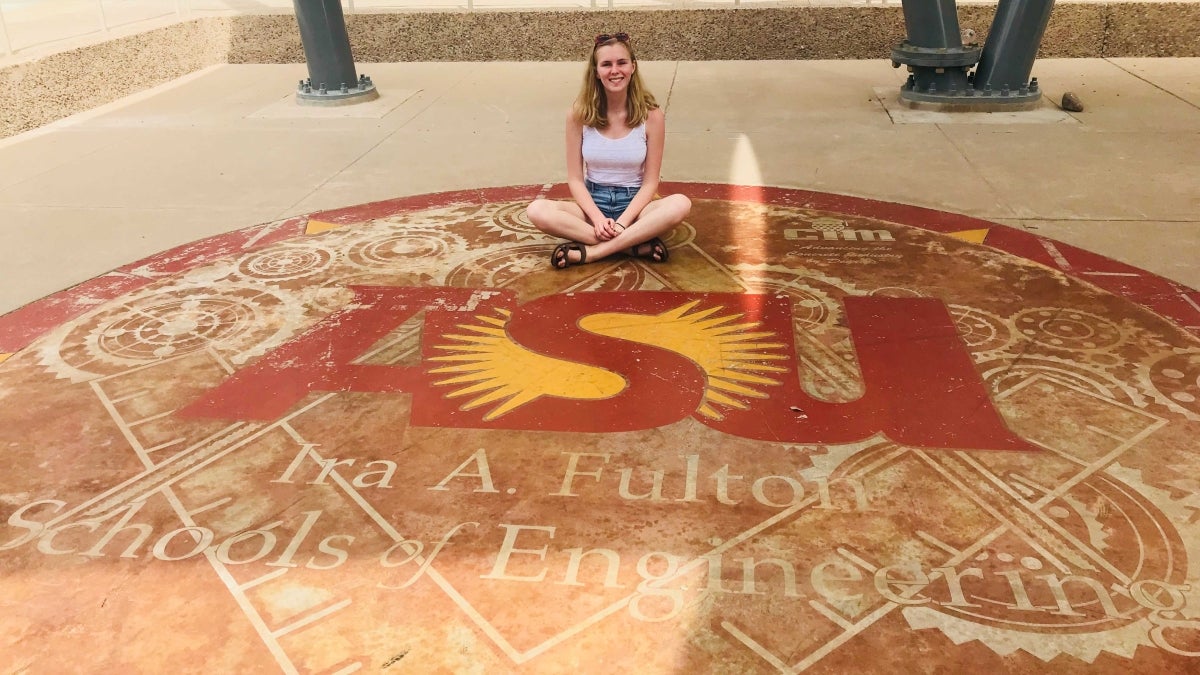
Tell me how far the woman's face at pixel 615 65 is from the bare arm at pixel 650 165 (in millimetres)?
202

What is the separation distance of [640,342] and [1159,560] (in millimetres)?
1592

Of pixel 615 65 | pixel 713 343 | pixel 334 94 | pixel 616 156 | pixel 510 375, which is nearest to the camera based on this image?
pixel 510 375

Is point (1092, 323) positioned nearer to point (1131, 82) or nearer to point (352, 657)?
point (352, 657)

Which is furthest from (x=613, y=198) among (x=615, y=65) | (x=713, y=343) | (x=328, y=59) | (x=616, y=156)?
(x=328, y=59)

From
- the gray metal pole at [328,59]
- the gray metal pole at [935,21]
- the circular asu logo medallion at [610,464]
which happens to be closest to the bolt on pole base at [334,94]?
the gray metal pole at [328,59]

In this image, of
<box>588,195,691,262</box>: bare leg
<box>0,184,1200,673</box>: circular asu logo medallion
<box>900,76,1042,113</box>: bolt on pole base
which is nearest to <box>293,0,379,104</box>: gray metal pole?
<box>0,184,1200,673</box>: circular asu logo medallion

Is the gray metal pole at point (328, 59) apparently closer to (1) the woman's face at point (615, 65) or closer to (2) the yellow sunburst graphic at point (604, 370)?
(1) the woman's face at point (615, 65)

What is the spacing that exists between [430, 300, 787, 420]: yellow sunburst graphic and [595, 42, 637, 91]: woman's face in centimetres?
96

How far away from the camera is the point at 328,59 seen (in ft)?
21.5

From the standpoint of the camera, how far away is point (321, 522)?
2203 millimetres

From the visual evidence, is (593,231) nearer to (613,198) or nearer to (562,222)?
(562,222)

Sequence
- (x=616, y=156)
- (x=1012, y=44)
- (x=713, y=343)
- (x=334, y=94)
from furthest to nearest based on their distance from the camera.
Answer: (x=334, y=94)
(x=1012, y=44)
(x=616, y=156)
(x=713, y=343)

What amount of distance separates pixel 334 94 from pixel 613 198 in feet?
11.8

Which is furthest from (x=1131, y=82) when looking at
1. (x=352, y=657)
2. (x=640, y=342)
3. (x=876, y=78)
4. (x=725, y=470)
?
(x=352, y=657)
